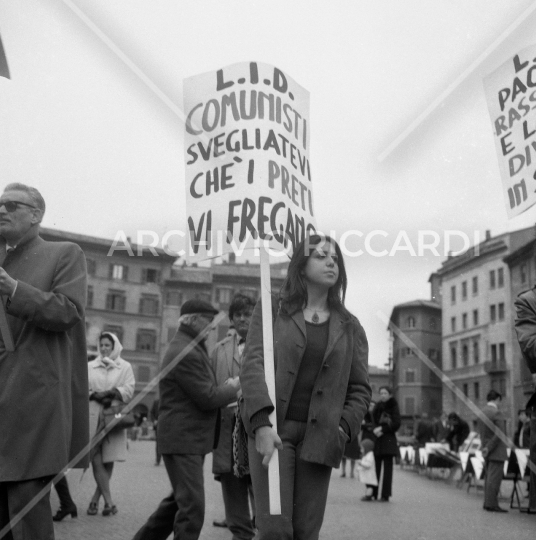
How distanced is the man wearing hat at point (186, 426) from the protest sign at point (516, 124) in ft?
6.91

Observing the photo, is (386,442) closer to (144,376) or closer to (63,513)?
(63,513)

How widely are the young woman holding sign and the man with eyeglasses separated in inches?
29.2

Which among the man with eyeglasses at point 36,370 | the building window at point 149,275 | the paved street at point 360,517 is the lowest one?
the paved street at point 360,517

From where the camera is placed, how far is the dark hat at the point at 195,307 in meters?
5.93

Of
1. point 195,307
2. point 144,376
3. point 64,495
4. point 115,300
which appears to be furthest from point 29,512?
point 144,376

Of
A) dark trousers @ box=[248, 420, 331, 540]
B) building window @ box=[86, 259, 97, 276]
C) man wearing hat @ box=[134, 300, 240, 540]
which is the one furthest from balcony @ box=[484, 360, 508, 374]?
dark trousers @ box=[248, 420, 331, 540]

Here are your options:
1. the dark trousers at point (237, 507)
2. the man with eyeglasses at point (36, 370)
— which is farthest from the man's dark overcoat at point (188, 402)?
the man with eyeglasses at point (36, 370)

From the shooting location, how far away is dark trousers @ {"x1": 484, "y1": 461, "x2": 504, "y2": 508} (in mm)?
11398

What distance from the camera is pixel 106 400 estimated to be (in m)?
8.64

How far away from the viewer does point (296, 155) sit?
491 centimetres

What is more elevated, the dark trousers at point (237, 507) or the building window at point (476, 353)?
the building window at point (476, 353)

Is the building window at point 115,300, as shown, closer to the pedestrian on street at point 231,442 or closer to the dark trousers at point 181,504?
the pedestrian on street at point 231,442

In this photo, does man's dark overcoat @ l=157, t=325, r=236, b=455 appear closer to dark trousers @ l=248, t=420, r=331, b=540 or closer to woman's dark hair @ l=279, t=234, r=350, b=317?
woman's dark hair @ l=279, t=234, r=350, b=317

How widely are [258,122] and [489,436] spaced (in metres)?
8.19
